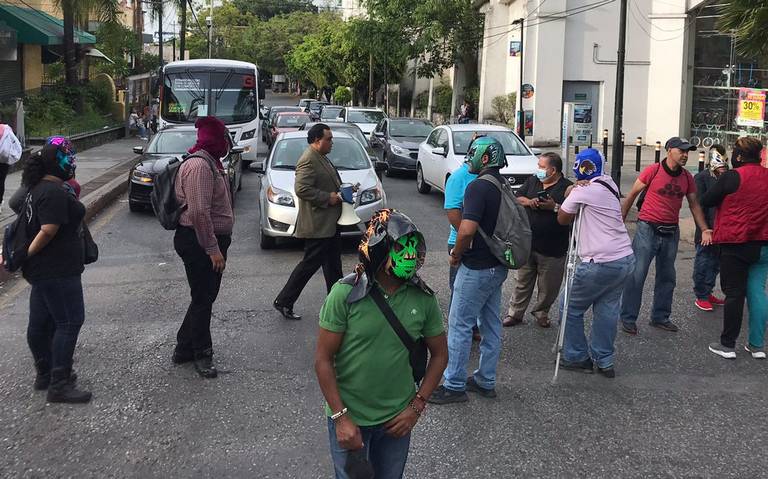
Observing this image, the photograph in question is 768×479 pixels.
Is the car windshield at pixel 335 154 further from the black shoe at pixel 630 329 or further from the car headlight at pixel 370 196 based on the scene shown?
the black shoe at pixel 630 329

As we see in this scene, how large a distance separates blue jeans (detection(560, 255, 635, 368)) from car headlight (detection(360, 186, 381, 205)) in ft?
16.5

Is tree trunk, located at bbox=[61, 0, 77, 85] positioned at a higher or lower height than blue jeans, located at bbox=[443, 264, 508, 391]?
higher

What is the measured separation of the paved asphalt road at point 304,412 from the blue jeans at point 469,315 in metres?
0.24

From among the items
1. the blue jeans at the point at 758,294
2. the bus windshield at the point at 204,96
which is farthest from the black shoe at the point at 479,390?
the bus windshield at the point at 204,96

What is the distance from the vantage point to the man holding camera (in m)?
6.62

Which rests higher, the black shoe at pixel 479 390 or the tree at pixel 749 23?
the tree at pixel 749 23

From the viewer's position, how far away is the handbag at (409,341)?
3.00 m

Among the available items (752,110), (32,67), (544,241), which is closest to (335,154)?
(544,241)

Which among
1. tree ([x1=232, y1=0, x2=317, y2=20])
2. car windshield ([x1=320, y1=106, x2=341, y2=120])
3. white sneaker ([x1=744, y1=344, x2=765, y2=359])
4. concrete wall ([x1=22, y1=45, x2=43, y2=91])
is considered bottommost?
white sneaker ([x1=744, y1=344, x2=765, y2=359])

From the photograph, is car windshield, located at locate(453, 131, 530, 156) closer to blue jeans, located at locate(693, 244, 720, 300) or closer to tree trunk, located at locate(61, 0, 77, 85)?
blue jeans, located at locate(693, 244, 720, 300)

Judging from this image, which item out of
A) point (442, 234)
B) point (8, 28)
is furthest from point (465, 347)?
point (8, 28)

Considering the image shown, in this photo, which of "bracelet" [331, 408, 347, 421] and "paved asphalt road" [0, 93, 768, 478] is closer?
"bracelet" [331, 408, 347, 421]

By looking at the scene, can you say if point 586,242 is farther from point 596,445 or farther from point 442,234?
point 442,234

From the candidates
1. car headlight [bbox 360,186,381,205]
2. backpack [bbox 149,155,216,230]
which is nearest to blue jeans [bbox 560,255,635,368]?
backpack [bbox 149,155,216,230]
